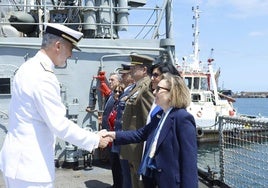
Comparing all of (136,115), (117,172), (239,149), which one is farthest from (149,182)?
(239,149)

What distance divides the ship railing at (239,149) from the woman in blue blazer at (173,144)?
1.91 m

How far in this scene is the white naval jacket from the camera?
2.60m

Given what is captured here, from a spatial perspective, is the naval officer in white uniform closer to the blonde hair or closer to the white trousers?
the white trousers

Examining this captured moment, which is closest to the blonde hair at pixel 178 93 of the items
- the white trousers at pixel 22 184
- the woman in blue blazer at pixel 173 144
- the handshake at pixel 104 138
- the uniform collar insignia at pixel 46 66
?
the woman in blue blazer at pixel 173 144

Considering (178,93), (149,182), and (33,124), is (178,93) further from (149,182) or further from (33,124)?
(33,124)

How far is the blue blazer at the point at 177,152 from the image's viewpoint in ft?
9.37

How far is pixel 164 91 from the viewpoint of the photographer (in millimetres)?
3045

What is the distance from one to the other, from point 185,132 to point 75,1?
611 cm

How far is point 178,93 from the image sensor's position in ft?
9.89

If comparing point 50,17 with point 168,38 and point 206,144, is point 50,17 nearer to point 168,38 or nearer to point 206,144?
point 168,38

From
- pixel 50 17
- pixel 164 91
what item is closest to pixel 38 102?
pixel 164 91

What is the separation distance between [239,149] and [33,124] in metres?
3.42

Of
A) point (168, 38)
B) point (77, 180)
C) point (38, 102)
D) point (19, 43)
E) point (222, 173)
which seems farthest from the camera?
point (168, 38)

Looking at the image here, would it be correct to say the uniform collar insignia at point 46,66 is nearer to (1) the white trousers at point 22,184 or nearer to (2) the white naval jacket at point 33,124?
(2) the white naval jacket at point 33,124
